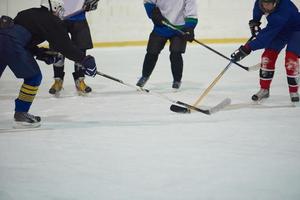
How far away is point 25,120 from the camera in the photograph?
3094 mm

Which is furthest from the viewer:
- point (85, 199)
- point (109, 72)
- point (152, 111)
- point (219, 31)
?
point (219, 31)

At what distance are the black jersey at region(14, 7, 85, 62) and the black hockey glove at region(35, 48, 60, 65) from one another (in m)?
0.23

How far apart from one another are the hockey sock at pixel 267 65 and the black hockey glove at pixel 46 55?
1400 millimetres

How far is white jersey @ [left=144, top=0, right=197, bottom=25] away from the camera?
428 centimetres

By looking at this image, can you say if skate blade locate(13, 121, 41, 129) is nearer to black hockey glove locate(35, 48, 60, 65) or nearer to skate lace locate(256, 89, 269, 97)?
black hockey glove locate(35, 48, 60, 65)

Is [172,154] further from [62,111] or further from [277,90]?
[277,90]

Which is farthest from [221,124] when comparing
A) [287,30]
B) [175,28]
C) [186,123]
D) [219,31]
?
[219,31]

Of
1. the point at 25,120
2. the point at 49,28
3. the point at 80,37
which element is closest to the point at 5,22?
the point at 49,28

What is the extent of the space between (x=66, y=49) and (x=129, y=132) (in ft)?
1.90

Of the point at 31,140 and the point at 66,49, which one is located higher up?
the point at 66,49

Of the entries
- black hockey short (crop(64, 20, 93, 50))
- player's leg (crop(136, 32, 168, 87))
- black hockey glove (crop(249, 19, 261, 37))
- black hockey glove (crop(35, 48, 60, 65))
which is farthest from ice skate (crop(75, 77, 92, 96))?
black hockey glove (crop(249, 19, 261, 37))

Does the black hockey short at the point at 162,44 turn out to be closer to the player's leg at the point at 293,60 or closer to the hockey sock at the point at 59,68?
the hockey sock at the point at 59,68

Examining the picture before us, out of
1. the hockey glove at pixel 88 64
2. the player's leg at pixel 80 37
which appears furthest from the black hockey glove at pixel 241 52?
the player's leg at pixel 80 37

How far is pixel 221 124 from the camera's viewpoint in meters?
3.11
